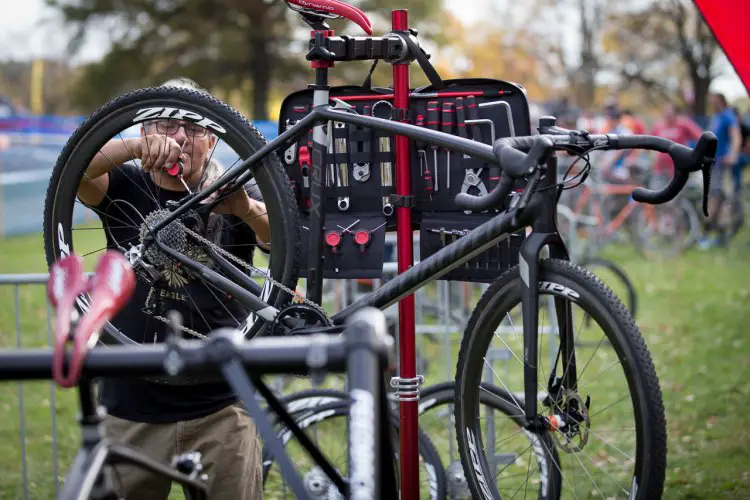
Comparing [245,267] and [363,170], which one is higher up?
[363,170]

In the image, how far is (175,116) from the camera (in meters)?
3.06

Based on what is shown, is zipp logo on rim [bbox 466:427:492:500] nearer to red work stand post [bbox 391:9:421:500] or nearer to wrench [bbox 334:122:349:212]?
red work stand post [bbox 391:9:421:500]

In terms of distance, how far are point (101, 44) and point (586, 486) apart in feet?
77.5

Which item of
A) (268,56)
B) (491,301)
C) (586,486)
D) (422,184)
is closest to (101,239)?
(422,184)

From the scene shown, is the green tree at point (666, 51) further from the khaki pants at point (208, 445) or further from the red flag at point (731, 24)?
the khaki pants at point (208, 445)

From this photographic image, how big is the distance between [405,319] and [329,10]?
991 millimetres

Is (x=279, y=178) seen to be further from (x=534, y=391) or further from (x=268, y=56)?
(x=268, y=56)

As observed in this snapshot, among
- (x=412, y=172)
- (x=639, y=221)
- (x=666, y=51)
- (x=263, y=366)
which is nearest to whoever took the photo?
(x=263, y=366)

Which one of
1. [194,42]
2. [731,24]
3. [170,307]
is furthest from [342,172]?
[194,42]

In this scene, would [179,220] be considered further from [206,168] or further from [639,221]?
[639,221]

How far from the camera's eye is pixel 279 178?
3012 mm

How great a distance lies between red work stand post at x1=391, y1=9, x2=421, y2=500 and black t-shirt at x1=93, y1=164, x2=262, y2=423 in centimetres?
51

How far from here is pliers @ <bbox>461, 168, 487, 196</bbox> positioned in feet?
10.2

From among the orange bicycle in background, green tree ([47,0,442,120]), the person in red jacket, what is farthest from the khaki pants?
green tree ([47,0,442,120])
